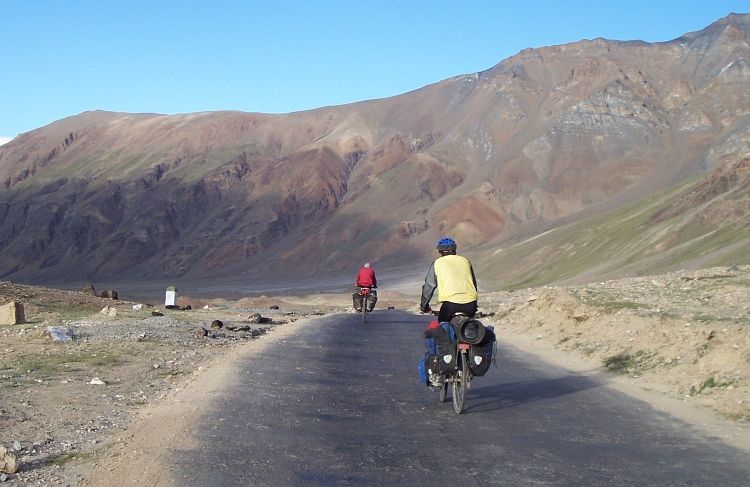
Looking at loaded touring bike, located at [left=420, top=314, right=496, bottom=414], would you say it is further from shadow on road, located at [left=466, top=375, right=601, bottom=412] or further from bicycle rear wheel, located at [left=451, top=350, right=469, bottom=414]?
shadow on road, located at [left=466, top=375, right=601, bottom=412]

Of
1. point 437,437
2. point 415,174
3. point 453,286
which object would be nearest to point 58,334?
point 453,286

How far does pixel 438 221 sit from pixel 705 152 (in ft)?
133

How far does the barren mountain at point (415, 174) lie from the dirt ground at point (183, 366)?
205ft

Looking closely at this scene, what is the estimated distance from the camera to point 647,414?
9492mm

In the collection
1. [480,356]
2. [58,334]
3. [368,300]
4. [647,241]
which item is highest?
[647,241]

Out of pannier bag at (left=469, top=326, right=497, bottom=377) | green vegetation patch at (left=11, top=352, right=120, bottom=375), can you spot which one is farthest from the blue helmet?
green vegetation patch at (left=11, top=352, right=120, bottom=375)

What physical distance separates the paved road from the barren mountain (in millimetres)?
71436

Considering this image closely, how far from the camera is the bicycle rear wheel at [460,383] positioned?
9328 millimetres

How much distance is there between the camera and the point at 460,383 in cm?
945

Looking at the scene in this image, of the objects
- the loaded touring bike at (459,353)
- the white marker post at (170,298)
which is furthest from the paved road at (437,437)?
the white marker post at (170,298)

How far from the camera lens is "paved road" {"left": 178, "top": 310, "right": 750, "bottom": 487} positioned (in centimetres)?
673

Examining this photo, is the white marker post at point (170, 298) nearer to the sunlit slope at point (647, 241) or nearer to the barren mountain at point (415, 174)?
the sunlit slope at point (647, 241)

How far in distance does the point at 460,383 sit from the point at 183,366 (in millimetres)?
5889

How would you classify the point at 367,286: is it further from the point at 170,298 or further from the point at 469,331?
the point at 469,331
